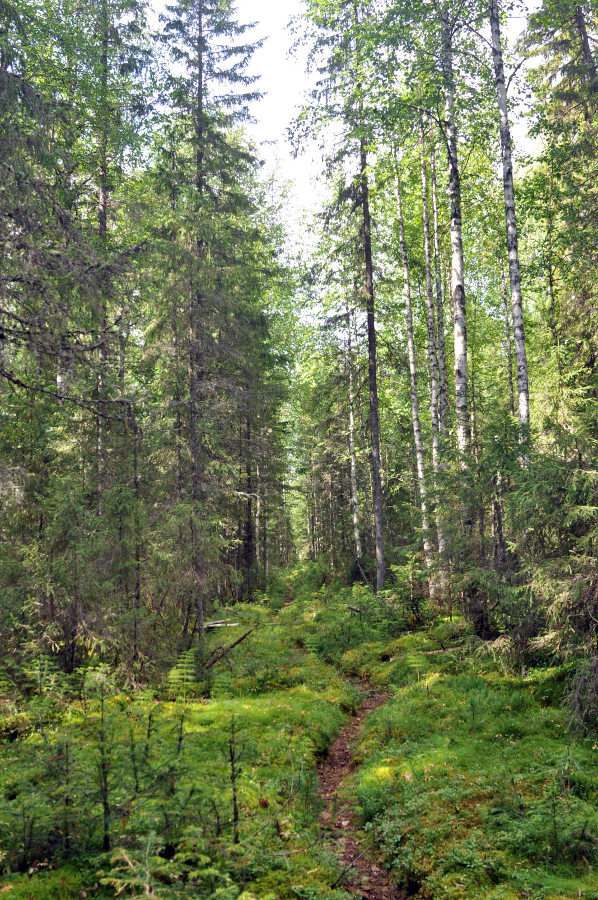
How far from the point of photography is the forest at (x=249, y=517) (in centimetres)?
525

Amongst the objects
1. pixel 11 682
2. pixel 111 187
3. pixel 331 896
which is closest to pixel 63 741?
pixel 331 896

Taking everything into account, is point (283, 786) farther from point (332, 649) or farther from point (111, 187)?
point (111, 187)


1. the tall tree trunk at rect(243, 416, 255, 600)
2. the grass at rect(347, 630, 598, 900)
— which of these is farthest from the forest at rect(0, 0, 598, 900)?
the tall tree trunk at rect(243, 416, 255, 600)

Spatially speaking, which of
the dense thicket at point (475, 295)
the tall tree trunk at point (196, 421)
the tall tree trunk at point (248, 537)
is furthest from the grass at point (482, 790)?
the tall tree trunk at point (248, 537)

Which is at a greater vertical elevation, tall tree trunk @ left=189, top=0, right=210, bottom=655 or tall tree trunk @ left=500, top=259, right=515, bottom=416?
tall tree trunk @ left=500, top=259, right=515, bottom=416

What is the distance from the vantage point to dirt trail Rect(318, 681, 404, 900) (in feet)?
17.6

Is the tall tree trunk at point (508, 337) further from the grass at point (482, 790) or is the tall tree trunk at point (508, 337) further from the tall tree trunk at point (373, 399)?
the grass at point (482, 790)

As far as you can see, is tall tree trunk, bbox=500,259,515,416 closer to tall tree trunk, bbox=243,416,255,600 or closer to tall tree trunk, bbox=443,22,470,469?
tall tree trunk, bbox=443,22,470,469

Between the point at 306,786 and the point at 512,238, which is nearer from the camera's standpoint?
the point at 306,786

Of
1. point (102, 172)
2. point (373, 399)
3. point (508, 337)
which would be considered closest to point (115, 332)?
point (373, 399)

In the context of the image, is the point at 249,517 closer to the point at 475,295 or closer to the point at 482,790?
the point at 475,295

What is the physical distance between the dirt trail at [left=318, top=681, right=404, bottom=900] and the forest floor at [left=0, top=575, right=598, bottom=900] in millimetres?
26

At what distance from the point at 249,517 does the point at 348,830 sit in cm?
1645

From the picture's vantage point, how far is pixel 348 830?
21.3 feet
